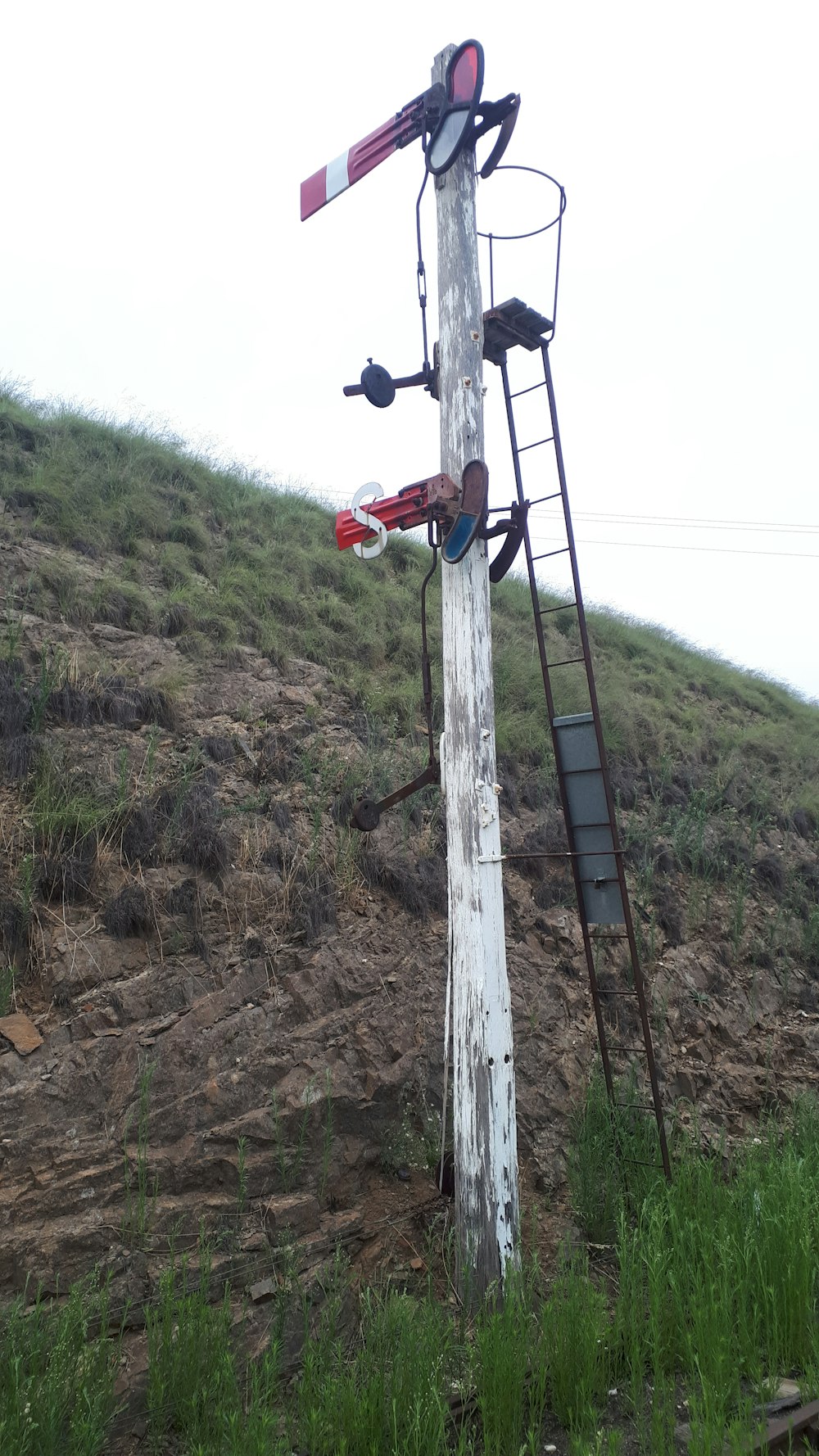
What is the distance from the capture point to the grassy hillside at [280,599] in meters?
8.56

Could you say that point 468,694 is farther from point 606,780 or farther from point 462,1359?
point 462,1359

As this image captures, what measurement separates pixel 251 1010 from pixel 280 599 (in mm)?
5407

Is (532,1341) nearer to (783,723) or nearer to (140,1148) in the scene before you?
(140,1148)

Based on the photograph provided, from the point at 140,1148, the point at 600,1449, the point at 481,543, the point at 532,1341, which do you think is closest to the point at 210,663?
the point at 481,543

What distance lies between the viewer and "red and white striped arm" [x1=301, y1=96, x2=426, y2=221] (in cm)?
544

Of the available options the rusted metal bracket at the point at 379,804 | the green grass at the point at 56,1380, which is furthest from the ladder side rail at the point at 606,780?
the green grass at the point at 56,1380

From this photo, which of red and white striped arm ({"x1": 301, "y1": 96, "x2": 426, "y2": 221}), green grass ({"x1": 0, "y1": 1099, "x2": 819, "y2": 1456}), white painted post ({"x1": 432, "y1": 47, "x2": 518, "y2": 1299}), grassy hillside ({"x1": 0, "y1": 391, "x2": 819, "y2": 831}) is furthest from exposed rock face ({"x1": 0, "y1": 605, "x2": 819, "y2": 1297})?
red and white striped arm ({"x1": 301, "y1": 96, "x2": 426, "y2": 221})

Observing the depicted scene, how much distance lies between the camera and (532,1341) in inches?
153

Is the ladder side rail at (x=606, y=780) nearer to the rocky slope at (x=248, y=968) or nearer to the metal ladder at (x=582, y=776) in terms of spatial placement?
the metal ladder at (x=582, y=776)

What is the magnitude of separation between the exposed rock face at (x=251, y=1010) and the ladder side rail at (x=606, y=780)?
810 millimetres

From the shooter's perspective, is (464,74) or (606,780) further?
(606,780)

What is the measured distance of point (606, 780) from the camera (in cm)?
548

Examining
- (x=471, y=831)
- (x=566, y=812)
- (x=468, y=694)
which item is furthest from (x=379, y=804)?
Answer: (x=566, y=812)

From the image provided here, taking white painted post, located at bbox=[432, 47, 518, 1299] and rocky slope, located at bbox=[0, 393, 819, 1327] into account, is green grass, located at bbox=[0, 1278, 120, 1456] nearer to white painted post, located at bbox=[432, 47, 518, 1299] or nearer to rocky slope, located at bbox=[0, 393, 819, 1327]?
rocky slope, located at bbox=[0, 393, 819, 1327]
